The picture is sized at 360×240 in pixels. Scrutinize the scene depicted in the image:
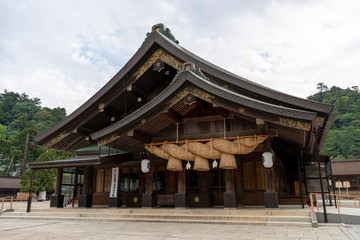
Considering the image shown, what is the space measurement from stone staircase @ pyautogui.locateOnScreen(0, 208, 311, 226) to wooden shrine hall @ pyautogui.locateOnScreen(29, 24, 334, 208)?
0.73 metres

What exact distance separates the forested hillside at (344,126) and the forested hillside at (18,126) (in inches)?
1866

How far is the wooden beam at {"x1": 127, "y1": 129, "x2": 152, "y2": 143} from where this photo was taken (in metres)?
10.3

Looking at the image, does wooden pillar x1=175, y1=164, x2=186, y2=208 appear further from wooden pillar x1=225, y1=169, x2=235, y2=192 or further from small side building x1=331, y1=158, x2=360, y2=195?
small side building x1=331, y1=158, x2=360, y2=195

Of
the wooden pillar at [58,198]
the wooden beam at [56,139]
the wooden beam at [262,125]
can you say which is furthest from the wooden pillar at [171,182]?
the wooden pillar at [58,198]

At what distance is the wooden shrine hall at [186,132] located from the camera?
9172 mm

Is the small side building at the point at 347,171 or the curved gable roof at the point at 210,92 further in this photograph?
the small side building at the point at 347,171

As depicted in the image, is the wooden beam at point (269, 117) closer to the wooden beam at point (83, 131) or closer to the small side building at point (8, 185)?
the wooden beam at point (83, 131)

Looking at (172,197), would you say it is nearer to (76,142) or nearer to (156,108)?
(156,108)

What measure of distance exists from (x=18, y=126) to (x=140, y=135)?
216ft

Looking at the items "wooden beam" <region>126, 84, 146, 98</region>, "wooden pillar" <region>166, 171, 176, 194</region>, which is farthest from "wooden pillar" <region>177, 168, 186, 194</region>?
"wooden beam" <region>126, 84, 146, 98</region>

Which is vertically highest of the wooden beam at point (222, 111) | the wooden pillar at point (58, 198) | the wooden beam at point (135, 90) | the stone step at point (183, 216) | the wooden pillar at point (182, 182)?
the wooden beam at point (135, 90)

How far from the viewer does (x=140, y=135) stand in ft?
35.2

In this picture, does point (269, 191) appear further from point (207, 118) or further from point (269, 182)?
point (207, 118)

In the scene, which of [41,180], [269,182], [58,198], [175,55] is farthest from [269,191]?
[41,180]
